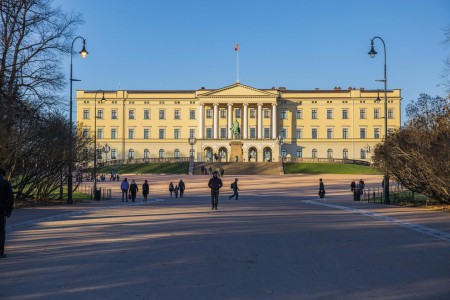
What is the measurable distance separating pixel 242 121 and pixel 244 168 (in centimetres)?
2862

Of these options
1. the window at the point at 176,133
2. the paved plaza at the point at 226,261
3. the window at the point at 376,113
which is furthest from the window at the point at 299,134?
the paved plaza at the point at 226,261

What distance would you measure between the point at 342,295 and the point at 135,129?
117 metres

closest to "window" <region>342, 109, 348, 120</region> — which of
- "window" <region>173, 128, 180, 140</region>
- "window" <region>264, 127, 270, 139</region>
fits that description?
"window" <region>264, 127, 270, 139</region>

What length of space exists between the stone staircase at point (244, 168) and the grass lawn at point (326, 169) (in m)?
2.64

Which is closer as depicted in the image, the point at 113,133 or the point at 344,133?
the point at 344,133

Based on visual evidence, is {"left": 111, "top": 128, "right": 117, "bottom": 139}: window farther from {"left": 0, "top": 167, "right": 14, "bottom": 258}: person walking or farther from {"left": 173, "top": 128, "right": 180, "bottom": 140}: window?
{"left": 0, "top": 167, "right": 14, "bottom": 258}: person walking

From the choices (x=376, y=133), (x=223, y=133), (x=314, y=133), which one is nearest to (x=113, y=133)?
(x=223, y=133)

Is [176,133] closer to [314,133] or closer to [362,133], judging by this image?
[314,133]

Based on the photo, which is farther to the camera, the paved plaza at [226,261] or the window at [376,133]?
the window at [376,133]

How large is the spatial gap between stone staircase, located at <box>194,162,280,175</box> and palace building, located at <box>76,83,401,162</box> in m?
22.8

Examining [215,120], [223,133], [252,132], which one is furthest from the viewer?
[252,132]

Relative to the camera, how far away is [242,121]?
119 metres

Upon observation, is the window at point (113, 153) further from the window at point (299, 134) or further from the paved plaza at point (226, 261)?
the paved plaza at point (226, 261)

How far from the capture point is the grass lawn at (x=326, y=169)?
3607 inches
